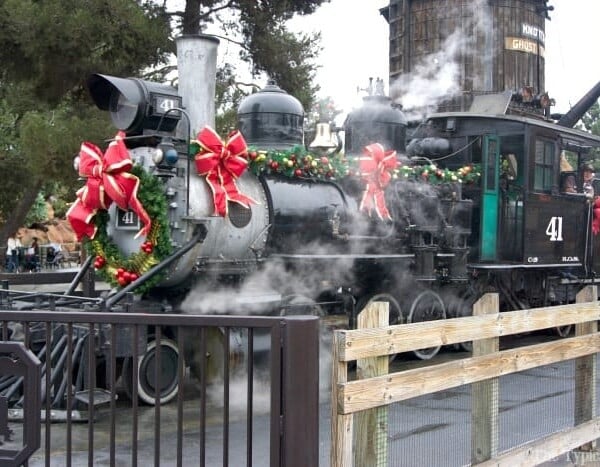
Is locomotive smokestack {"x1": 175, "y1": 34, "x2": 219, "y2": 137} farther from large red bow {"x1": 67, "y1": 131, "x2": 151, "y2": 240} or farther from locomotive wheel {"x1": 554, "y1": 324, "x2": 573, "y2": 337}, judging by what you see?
locomotive wheel {"x1": 554, "y1": 324, "x2": 573, "y2": 337}

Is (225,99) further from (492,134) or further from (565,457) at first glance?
(565,457)

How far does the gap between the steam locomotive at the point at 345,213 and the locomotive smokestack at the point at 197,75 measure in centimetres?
1

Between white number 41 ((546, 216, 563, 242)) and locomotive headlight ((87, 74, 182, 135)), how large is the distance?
6545mm

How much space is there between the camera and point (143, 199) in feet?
23.4

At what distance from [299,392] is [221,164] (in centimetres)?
465

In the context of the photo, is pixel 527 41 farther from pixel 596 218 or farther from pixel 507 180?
pixel 507 180

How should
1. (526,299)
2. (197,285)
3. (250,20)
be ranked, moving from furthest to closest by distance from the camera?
(250,20) → (526,299) → (197,285)

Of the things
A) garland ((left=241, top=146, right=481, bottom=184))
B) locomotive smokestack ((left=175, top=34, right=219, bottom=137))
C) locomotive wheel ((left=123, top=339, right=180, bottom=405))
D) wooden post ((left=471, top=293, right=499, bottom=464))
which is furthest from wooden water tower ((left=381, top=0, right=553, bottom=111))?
wooden post ((left=471, top=293, right=499, bottom=464))

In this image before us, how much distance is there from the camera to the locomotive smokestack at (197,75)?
7.56 m

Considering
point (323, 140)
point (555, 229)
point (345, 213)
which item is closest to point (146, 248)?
point (345, 213)

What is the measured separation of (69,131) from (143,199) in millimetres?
6699

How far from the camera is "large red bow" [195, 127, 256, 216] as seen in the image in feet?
24.0

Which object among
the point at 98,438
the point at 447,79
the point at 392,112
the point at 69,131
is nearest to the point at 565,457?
the point at 98,438

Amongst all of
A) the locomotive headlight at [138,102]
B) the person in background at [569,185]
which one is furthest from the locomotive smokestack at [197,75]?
the person in background at [569,185]
